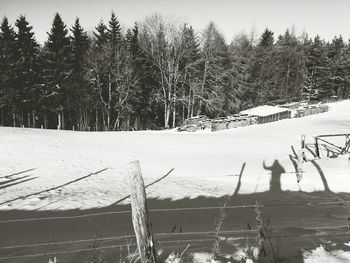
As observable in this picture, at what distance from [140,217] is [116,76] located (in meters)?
38.9

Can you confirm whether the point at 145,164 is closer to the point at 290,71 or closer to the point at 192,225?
the point at 192,225

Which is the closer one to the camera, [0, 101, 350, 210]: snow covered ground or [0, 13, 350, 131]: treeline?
[0, 101, 350, 210]: snow covered ground

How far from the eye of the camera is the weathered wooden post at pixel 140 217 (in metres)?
5.27

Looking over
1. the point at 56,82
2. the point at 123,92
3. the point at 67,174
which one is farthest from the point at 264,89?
the point at 67,174

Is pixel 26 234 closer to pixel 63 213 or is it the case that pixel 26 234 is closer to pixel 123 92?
pixel 63 213

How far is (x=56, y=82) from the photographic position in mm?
42375

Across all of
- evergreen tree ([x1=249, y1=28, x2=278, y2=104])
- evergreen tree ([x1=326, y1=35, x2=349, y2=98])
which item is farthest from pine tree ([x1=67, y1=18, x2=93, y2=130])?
evergreen tree ([x1=326, y1=35, x2=349, y2=98])

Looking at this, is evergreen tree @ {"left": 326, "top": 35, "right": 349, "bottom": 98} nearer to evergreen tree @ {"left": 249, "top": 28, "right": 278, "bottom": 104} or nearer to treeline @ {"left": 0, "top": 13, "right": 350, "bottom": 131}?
evergreen tree @ {"left": 249, "top": 28, "right": 278, "bottom": 104}

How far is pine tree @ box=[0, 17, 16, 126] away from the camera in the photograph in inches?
1526

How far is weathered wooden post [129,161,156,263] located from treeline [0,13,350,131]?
37.7 metres

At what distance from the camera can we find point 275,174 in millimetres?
17672

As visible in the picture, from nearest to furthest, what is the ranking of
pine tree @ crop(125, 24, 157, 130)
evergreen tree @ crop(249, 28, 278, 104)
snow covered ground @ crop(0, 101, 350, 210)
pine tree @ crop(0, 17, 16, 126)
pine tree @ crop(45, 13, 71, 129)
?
1. snow covered ground @ crop(0, 101, 350, 210)
2. pine tree @ crop(0, 17, 16, 126)
3. pine tree @ crop(45, 13, 71, 129)
4. pine tree @ crop(125, 24, 157, 130)
5. evergreen tree @ crop(249, 28, 278, 104)

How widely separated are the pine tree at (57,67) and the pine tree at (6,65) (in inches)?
156

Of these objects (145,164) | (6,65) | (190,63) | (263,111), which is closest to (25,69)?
(6,65)
